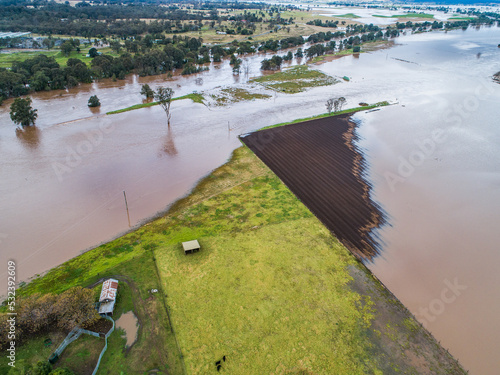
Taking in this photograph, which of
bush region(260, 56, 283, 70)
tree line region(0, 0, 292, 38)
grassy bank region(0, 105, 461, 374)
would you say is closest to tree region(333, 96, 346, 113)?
grassy bank region(0, 105, 461, 374)

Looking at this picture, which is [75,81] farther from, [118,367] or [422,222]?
[422,222]

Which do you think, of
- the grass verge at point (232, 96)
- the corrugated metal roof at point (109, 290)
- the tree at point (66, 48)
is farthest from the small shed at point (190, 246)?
the tree at point (66, 48)

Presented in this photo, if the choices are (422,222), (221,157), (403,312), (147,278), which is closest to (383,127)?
(422,222)

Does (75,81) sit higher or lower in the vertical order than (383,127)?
higher

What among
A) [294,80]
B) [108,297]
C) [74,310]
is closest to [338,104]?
[294,80]

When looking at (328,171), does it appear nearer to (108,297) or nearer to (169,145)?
(169,145)

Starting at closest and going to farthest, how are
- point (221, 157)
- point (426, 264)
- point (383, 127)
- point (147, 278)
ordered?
point (147, 278)
point (426, 264)
point (221, 157)
point (383, 127)
